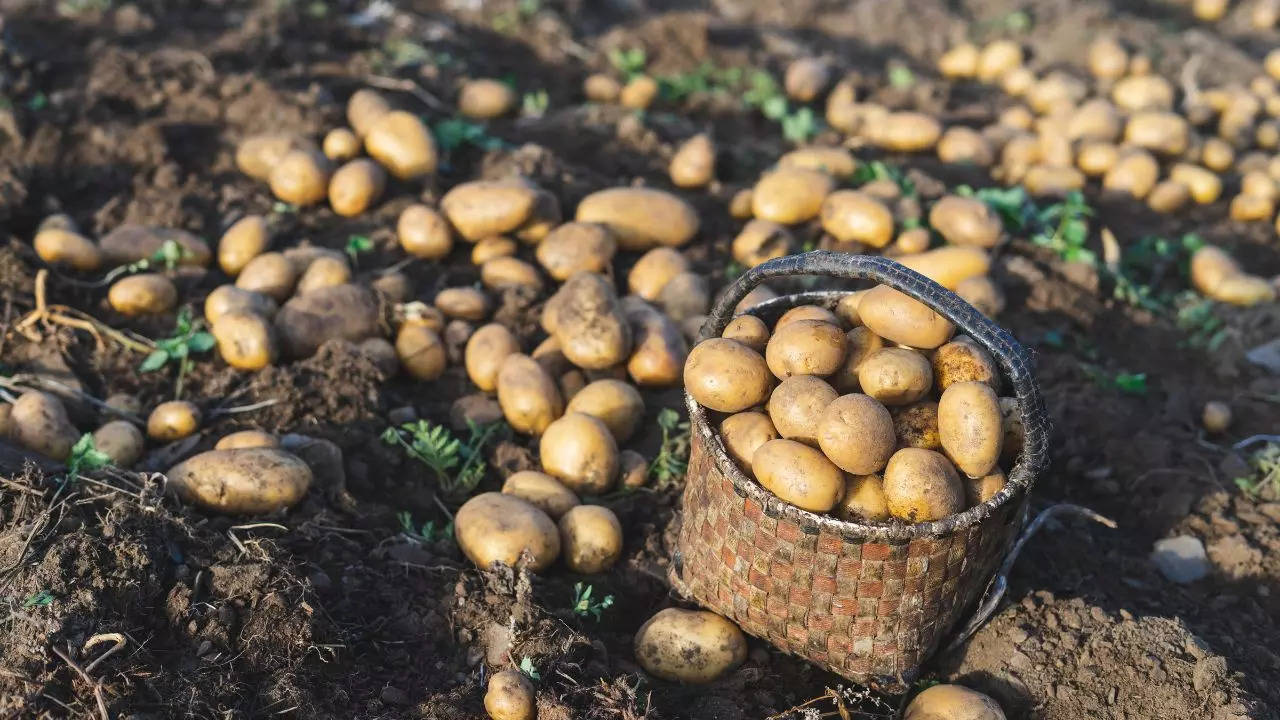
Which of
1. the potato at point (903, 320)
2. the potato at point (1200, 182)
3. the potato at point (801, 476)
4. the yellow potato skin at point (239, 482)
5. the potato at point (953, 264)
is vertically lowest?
the yellow potato skin at point (239, 482)

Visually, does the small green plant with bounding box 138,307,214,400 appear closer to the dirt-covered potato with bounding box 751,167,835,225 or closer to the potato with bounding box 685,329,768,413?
the potato with bounding box 685,329,768,413

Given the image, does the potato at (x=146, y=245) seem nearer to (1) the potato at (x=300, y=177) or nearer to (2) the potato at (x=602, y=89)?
(1) the potato at (x=300, y=177)

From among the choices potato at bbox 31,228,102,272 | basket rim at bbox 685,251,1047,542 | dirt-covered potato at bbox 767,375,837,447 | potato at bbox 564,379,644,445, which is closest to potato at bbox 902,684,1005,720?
basket rim at bbox 685,251,1047,542

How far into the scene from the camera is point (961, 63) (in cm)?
695

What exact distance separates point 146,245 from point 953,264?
3329 millimetres

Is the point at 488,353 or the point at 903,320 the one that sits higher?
the point at 903,320

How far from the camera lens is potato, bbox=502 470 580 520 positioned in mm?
3486

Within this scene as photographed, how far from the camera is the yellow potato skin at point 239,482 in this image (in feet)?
10.6

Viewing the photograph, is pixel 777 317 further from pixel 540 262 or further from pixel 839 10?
pixel 839 10

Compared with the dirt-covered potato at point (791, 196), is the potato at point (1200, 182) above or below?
below

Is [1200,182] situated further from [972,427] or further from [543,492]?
[543,492]

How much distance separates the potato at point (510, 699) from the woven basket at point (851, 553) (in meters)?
0.63

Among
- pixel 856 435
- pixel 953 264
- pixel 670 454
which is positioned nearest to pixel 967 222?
pixel 953 264

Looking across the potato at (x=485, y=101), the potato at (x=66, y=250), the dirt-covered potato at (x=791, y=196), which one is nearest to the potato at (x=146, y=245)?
the potato at (x=66, y=250)
